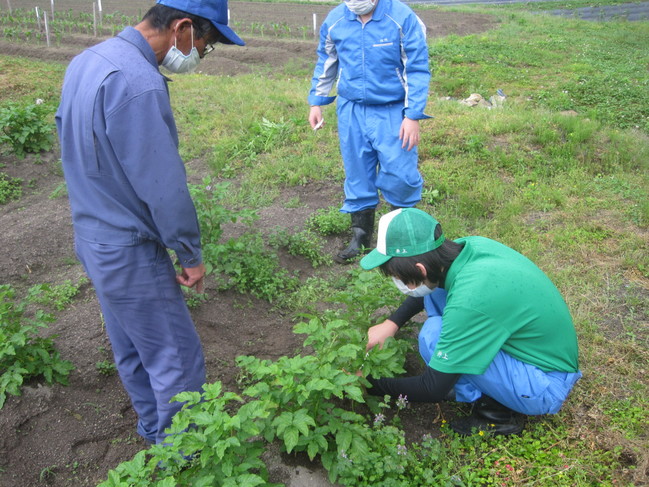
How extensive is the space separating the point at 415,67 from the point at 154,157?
7.80ft

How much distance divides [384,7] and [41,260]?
10.6 feet

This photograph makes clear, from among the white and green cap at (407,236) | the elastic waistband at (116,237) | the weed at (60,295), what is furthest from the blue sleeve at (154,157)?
the weed at (60,295)

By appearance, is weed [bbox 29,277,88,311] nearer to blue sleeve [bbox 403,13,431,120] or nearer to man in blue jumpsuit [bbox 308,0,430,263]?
man in blue jumpsuit [bbox 308,0,430,263]

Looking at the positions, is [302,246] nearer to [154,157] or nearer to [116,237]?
[116,237]

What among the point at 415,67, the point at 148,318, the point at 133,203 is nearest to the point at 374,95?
the point at 415,67

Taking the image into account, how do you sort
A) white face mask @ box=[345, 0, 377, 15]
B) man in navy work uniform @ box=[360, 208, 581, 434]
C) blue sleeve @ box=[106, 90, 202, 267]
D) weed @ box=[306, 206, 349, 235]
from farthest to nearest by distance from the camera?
weed @ box=[306, 206, 349, 235], white face mask @ box=[345, 0, 377, 15], man in navy work uniform @ box=[360, 208, 581, 434], blue sleeve @ box=[106, 90, 202, 267]

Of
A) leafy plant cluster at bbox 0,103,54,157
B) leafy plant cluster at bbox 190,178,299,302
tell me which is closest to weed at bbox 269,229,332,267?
leafy plant cluster at bbox 190,178,299,302

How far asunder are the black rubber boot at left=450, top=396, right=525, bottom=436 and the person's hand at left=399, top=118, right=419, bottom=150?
1870mm

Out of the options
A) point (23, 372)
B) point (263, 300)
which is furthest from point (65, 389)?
point (263, 300)

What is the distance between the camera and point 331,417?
91.7 inches

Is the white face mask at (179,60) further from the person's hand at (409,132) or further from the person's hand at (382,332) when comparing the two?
the person's hand at (409,132)

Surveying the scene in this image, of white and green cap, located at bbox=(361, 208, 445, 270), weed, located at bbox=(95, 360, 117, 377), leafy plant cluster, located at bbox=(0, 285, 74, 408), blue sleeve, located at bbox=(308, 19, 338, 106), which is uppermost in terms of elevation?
blue sleeve, located at bbox=(308, 19, 338, 106)

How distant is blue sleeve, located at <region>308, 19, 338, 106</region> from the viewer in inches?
162

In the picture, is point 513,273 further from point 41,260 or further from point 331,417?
point 41,260
